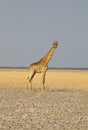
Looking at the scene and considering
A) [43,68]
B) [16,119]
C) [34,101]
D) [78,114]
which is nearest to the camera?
[16,119]

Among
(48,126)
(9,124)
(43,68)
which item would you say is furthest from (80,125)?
(43,68)

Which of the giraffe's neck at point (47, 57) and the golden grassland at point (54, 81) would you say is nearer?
the giraffe's neck at point (47, 57)

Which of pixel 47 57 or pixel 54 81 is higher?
pixel 47 57

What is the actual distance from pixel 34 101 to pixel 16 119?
582cm

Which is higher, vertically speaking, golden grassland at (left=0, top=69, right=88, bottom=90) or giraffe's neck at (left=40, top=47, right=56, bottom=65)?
giraffe's neck at (left=40, top=47, right=56, bottom=65)

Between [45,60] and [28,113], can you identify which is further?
[45,60]

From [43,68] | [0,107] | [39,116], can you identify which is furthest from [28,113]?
[43,68]

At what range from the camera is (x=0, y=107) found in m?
19.0

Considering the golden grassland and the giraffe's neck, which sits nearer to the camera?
the giraffe's neck

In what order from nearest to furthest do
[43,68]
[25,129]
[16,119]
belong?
1. [25,129]
2. [16,119]
3. [43,68]

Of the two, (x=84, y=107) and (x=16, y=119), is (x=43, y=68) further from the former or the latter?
(x=16, y=119)

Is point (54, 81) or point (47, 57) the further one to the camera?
point (54, 81)

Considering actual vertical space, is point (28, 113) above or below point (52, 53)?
below

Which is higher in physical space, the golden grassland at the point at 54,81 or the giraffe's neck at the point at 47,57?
the giraffe's neck at the point at 47,57
